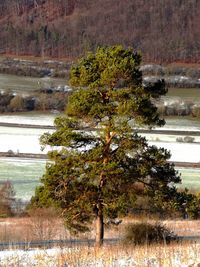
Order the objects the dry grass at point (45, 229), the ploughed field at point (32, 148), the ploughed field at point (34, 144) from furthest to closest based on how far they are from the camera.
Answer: the ploughed field at point (34, 144) → the ploughed field at point (32, 148) → the dry grass at point (45, 229)

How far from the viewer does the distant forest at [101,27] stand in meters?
127

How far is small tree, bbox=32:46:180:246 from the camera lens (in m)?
14.9

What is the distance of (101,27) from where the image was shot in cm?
14450

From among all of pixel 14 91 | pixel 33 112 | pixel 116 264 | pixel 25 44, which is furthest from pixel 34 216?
pixel 25 44

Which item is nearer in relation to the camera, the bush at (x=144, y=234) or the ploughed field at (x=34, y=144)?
the bush at (x=144, y=234)

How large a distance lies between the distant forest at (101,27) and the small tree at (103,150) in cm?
10594

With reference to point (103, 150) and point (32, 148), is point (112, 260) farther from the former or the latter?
point (32, 148)

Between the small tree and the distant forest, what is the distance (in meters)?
106

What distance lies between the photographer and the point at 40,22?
508 feet

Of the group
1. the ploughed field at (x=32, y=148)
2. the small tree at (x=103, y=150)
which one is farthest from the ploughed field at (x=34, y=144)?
the small tree at (x=103, y=150)

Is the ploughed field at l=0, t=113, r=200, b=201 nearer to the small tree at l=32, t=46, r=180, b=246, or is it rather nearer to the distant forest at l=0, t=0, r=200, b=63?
the small tree at l=32, t=46, r=180, b=246

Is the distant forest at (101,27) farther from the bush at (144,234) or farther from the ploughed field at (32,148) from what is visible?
the bush at (144,234)

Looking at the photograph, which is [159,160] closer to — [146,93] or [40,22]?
[146,93]

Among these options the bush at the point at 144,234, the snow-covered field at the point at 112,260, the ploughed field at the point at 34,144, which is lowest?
the ploughed field at the point at 34,144
